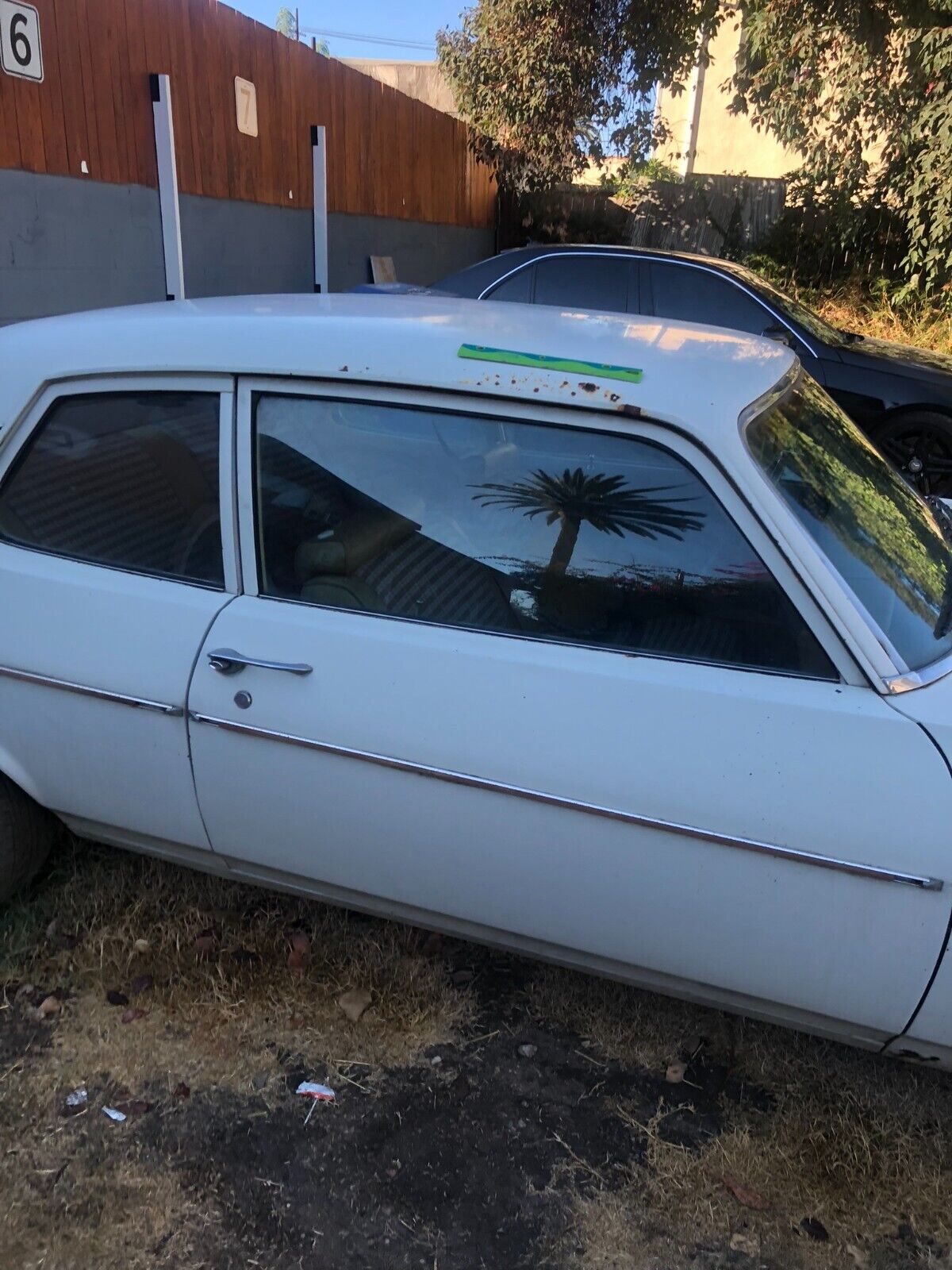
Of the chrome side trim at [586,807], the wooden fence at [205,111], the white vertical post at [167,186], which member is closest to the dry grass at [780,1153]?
the chrome side trim at [586,807]

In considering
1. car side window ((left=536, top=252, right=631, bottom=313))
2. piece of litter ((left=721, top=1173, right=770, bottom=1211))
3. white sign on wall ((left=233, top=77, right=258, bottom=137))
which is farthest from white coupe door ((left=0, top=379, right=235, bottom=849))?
white sign on wall ((left=233, top=77, right=258, bottom=137))

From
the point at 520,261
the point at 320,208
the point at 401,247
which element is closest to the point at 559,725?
the point at 520,261

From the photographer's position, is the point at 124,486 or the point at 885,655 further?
the point at 124,486

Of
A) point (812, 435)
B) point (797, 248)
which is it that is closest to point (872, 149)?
point (797, 248)

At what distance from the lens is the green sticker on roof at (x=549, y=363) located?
7.13ft

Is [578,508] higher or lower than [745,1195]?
higher

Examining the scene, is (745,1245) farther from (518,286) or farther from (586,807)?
(518,286)

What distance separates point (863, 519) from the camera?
2352 mm

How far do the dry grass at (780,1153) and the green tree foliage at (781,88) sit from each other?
11430 millimetres

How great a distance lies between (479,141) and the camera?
15.2 m

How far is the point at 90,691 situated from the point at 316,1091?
3.69ft

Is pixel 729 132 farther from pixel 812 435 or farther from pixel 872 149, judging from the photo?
pixel 812 435

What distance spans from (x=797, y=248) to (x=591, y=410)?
14.8m

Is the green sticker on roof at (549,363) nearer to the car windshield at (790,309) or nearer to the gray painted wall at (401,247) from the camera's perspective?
the car windshield at (790,309)
